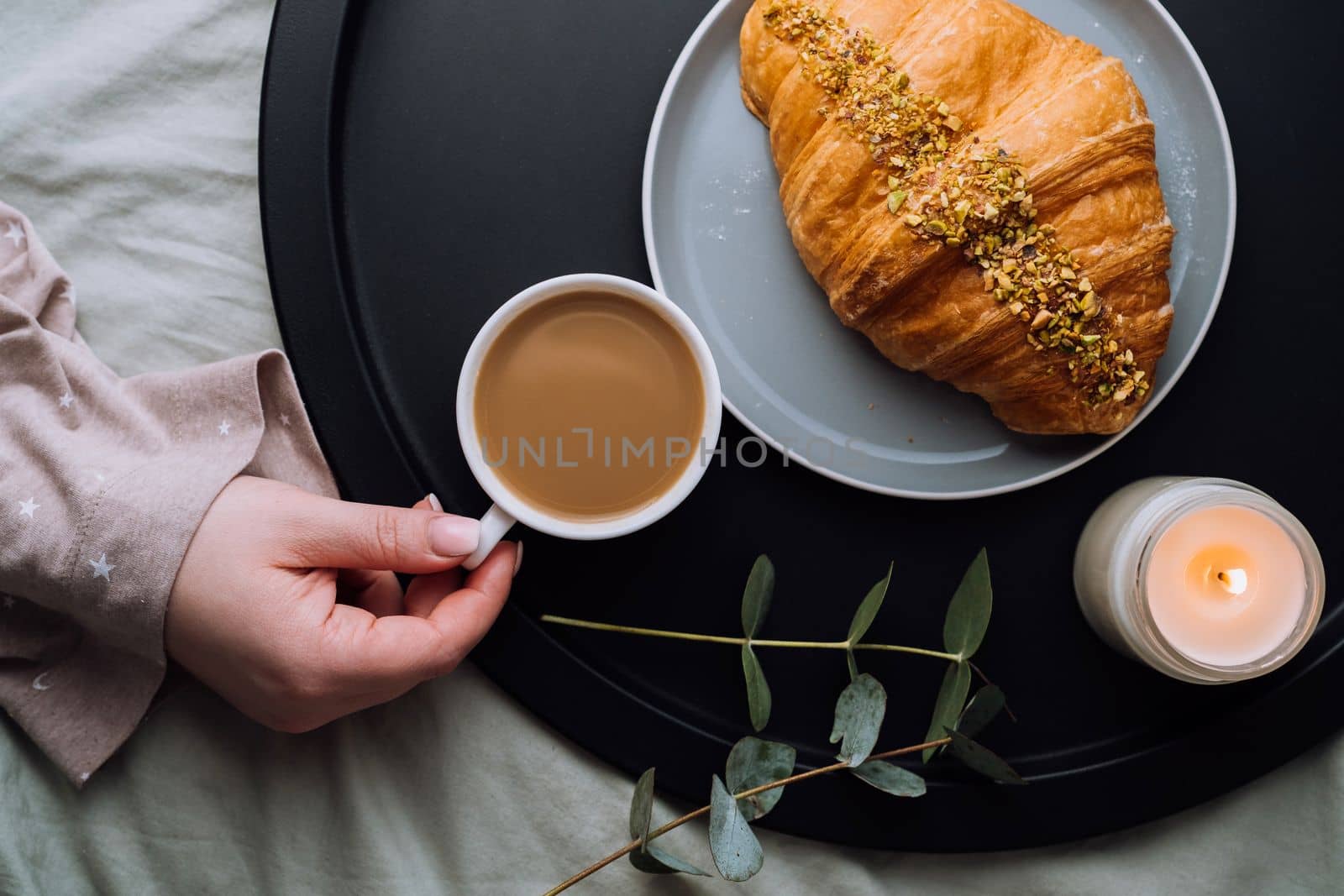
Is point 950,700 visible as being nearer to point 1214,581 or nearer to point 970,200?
point 1214,581

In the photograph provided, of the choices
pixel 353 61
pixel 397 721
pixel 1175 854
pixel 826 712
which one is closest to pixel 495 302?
pixel 353 61

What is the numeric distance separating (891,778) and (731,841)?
21 cm

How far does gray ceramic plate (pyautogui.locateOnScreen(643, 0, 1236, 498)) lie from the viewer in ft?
3.61

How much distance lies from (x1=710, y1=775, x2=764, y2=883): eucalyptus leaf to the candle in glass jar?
501mm

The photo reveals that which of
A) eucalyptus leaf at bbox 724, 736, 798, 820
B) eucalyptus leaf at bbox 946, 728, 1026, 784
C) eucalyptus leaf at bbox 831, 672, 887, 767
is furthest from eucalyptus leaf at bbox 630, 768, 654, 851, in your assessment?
eucalyptus leaf at bbox 946, 728, 1026, 784

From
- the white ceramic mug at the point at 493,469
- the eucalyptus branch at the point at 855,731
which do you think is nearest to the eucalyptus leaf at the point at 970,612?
the eucalyptus branch at the point at 855,731

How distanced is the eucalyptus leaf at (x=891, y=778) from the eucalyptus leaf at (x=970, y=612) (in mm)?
153

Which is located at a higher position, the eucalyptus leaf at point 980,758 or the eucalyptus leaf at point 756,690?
the eucalyptus leaf at point 980,758

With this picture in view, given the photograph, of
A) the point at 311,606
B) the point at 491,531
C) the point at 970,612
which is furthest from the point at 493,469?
the point at 970,612

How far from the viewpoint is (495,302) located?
3.80 feet

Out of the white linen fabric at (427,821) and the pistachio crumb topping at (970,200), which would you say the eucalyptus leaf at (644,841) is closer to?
the white linen fabric at (427,821)

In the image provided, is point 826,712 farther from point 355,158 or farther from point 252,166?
point 252,166

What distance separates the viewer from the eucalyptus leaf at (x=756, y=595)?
107cm

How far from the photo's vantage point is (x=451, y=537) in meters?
0.99
